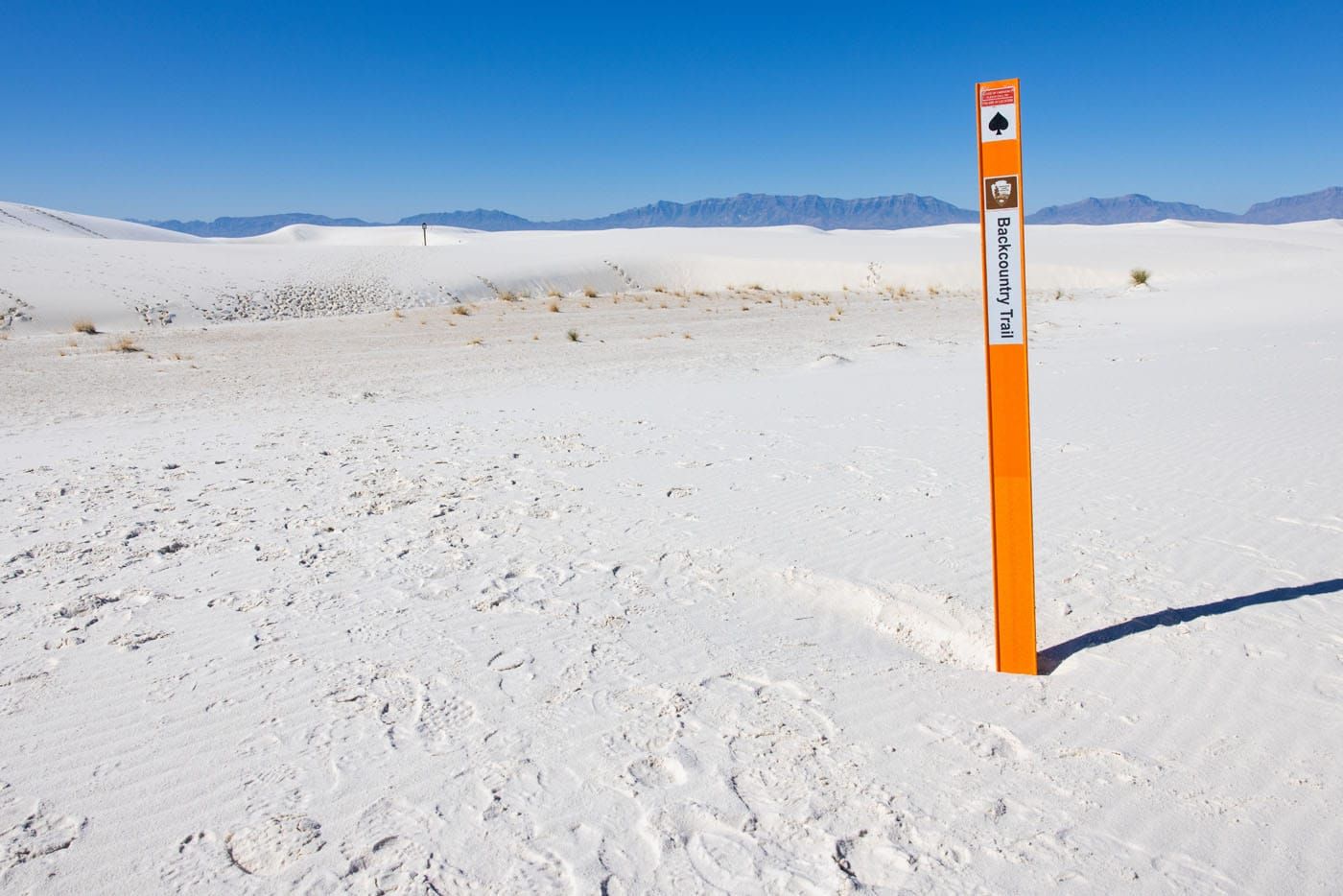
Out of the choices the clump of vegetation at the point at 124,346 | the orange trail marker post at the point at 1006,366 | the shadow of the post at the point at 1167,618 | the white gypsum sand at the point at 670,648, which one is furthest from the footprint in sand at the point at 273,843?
the clump of vegetation at the point at 124,346

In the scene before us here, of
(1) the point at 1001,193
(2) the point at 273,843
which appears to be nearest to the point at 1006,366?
(1) the point at 1001,193

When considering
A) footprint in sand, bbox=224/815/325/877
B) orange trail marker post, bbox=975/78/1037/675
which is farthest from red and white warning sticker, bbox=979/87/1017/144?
footprint in sand, bbox=224/815/325/877

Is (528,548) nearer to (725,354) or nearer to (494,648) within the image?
(494,648)

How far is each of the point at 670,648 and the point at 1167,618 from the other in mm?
2171

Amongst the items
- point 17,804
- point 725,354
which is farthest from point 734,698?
point 725,354

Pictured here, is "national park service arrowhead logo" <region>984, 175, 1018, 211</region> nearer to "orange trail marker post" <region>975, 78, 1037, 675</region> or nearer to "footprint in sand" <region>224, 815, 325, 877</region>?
"orange trail marker post" <region>975, 78, 1037, 675</region>

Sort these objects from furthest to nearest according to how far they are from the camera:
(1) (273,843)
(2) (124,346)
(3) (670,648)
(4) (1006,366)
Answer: (2) (124,346) < (3) (670,648) < (4) (1006,366) < (1) (273,843)

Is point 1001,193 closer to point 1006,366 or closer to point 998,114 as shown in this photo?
point 998,114

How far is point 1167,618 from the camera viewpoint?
3959 millimetres

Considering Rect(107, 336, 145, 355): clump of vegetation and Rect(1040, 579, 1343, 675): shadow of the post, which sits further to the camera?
Rect(107, 336, 145, 355): clump of vegetation

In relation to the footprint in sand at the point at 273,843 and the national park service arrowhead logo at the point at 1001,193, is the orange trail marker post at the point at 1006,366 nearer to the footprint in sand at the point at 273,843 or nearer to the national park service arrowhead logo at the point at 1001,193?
the national park service arrowhead logo at the point at 1001,193

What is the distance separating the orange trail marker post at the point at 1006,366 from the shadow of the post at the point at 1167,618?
26cm

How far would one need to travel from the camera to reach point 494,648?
3.81 metres

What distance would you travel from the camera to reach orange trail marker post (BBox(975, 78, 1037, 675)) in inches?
123
